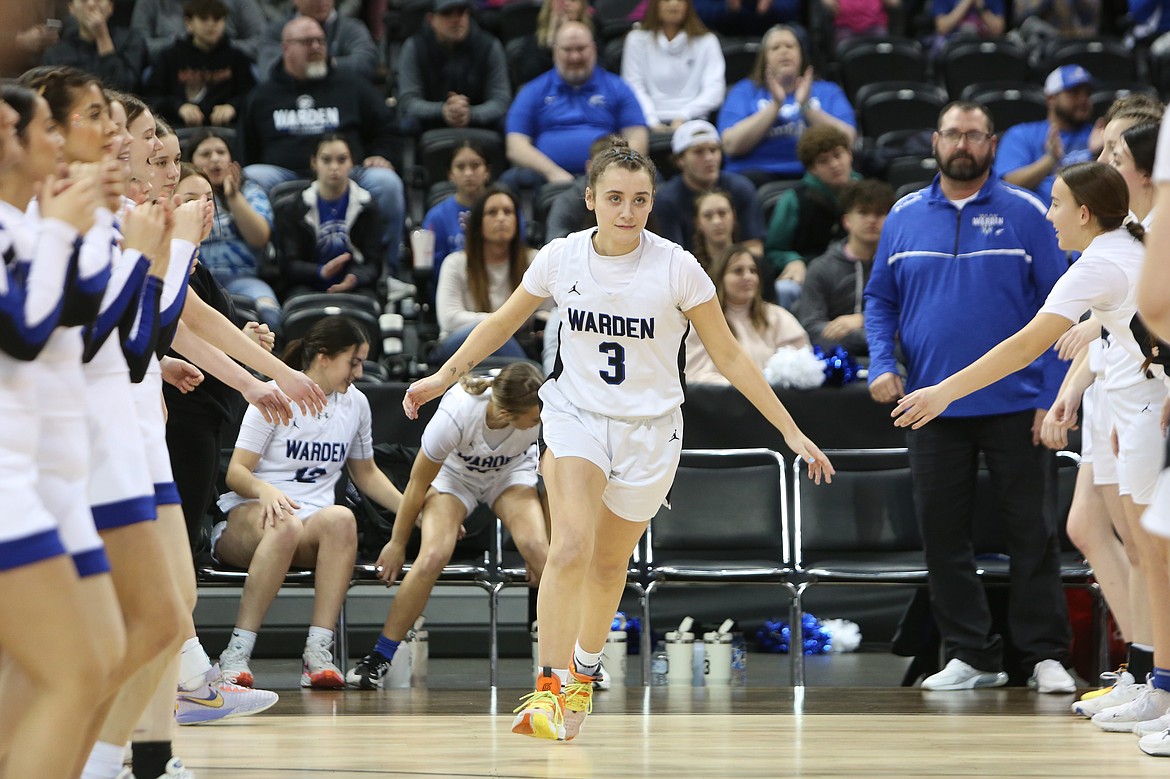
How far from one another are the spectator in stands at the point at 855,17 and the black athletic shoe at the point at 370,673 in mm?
6757

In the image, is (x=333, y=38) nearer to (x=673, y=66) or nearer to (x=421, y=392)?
(x=673, y=66)

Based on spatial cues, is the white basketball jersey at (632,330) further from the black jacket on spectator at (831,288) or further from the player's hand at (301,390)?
the black jacket on spectator at (831,288)

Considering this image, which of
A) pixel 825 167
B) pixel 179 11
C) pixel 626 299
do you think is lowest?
pixel 626 299

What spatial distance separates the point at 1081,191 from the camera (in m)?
4.87

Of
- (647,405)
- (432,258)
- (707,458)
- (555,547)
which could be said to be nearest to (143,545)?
(555,547)

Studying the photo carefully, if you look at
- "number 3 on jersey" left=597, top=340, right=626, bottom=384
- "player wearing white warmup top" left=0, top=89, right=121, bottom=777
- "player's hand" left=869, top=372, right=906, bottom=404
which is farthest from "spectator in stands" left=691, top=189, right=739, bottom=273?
"player wearing white warmup top" left=0, top=89, right=121, bottom=777

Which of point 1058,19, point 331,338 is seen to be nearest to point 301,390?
point 331,338

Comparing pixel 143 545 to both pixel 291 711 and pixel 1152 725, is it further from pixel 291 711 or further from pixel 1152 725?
pixel 1152 725

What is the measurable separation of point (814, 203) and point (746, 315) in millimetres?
1410

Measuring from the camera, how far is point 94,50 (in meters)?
9.56

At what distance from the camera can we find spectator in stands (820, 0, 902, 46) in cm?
1102

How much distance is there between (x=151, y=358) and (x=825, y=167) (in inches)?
227

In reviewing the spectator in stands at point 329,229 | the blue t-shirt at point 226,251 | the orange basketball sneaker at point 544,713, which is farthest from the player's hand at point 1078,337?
the blue t-shirt at point 226,251

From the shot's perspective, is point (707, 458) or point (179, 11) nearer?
point (707, 458)
